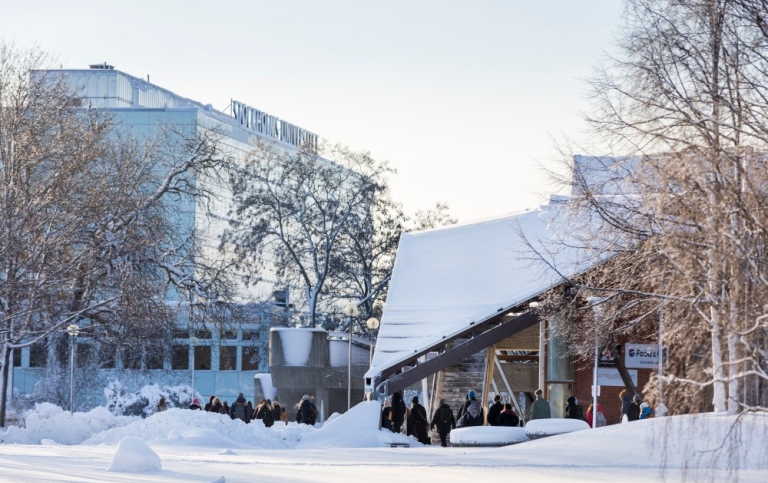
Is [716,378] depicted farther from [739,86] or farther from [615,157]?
[615,157]

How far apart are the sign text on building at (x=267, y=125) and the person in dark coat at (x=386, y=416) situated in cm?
6307

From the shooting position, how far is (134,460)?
19.0 meters

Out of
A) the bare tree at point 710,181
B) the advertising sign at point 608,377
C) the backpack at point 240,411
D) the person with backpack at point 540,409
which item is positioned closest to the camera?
the bare tree at point 710,181

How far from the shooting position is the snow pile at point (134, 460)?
747 inches

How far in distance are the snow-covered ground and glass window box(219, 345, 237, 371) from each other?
5448 cm

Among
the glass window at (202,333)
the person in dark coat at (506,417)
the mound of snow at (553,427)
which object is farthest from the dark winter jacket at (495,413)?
the glass window at (202,333)

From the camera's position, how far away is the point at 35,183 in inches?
1587

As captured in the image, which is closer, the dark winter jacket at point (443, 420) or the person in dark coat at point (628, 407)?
the person in dark coat at point (628, 407)

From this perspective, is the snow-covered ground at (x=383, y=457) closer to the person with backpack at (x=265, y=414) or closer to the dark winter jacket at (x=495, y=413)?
the dark winter jacket at (x=495, y=413)

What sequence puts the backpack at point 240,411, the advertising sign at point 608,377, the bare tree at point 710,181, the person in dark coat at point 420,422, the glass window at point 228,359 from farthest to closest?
the glass window at point 228,359
the backpack at point 240,411
the advertising sign at point 608,377
the person in dark coat at point 420,422
the bare tree at point 710,181

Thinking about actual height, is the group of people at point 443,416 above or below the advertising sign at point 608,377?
below

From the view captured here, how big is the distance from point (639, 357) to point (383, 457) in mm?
14182

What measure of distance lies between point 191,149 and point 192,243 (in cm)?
408

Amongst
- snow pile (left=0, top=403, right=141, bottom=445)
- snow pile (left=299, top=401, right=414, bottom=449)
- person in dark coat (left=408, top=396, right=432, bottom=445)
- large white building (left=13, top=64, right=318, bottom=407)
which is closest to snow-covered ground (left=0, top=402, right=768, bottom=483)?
snow pile (left=299, top=401, right=414, bottom=449)
